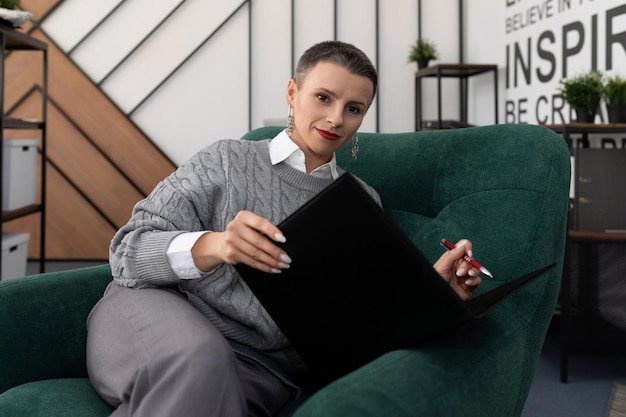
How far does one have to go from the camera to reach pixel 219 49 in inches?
176

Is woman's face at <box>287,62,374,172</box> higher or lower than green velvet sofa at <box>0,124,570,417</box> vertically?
higher

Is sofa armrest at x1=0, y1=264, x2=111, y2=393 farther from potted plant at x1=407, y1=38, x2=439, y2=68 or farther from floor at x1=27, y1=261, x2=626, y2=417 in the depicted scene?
potted plant at x1=407, y1=38, x2=439, y2=68

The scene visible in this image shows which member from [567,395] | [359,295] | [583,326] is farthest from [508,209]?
[583,326]

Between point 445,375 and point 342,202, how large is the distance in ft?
0.89

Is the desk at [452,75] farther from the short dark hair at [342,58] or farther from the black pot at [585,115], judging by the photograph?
the short dark hair at [342,58]

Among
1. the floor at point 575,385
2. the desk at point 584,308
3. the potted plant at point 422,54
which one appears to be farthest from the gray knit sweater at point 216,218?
the potted plant at point 422,54

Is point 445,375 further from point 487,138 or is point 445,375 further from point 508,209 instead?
point 487,138

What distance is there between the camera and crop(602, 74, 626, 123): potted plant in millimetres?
2459

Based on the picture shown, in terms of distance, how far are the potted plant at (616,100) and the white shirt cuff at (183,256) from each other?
6.73 feet

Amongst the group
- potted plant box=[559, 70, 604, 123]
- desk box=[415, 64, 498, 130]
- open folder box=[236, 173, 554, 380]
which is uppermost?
desk box=[415, 64, 498, 130]

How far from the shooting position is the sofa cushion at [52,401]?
0.98 meters

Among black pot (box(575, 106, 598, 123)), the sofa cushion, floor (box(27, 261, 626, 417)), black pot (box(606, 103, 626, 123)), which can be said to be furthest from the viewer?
black pot (box(575, 106, 598, 123))

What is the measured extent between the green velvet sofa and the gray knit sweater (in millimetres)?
180

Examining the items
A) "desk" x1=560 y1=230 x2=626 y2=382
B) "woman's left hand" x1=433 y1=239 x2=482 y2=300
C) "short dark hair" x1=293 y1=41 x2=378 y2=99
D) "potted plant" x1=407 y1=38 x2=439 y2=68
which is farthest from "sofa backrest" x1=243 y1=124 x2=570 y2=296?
"potted plant" x1=407 y1=38 x2=439 y2=68
